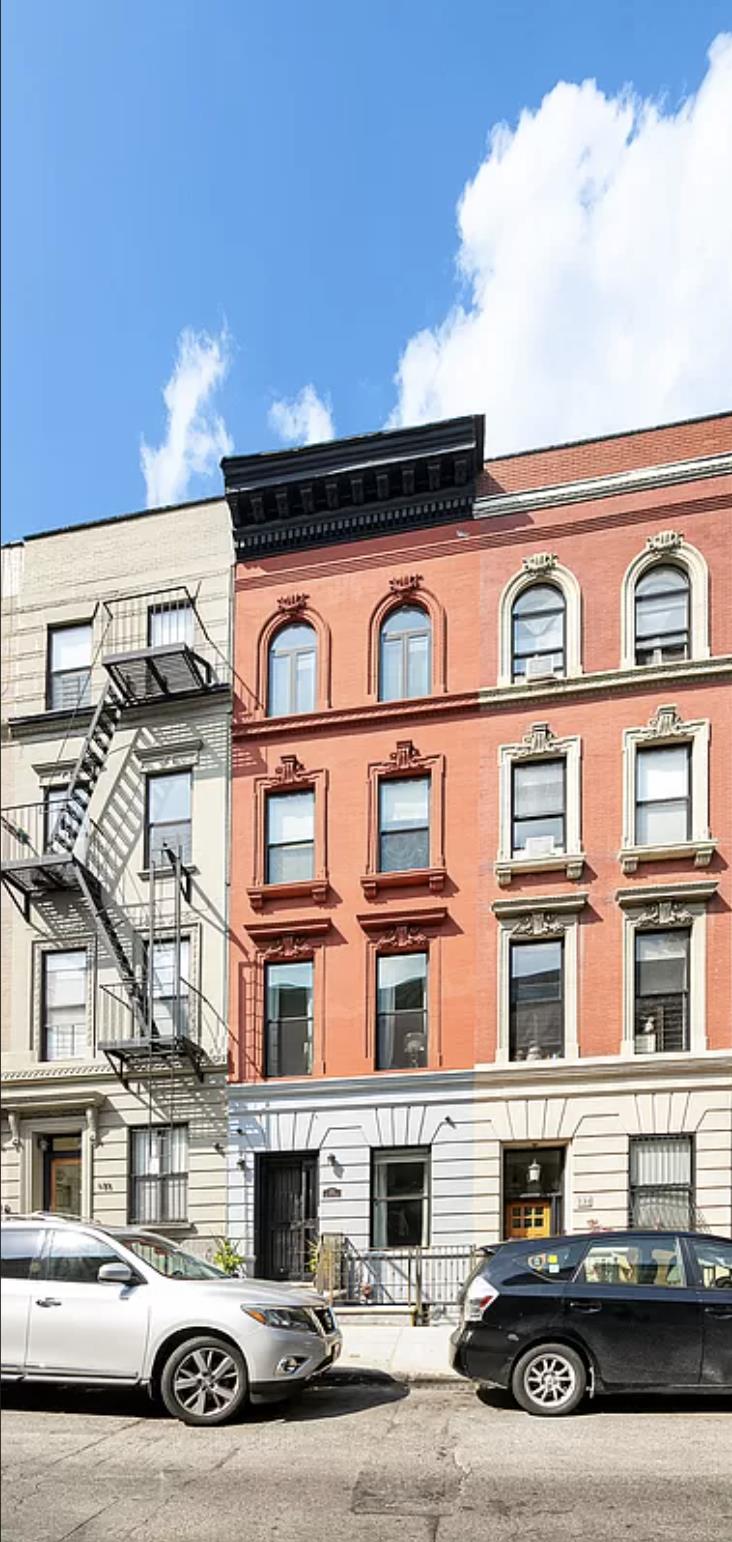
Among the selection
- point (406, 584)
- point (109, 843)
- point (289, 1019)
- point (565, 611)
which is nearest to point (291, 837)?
point (289, 1019)

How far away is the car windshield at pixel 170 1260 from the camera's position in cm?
587

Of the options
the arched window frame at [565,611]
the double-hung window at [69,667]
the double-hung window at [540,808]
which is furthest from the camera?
the arched window frame at [565,611]

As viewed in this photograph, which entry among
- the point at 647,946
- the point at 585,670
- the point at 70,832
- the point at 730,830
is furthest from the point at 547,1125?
the point at 70,832

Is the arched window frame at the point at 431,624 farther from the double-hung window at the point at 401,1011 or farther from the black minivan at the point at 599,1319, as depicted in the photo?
the black minivan at the point at 599,1319

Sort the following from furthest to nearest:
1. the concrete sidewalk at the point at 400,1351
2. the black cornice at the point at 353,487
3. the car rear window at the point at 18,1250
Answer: the black cornice at the point at 353,487, the concrete sidewalk at the point at 400,1351, the car rear window at the point at 18,1250

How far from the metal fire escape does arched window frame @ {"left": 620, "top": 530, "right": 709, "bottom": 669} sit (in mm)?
3503

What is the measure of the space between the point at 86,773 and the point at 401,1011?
5.73m

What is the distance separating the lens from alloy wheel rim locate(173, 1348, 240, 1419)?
18.5 feet

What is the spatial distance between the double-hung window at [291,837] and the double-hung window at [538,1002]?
6.31 feet

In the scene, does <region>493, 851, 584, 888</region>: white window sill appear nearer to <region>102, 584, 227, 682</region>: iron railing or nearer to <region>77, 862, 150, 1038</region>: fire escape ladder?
<region>102, 584, 227, 682</region>: iron railing

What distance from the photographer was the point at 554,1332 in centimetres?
645

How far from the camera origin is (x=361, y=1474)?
15.6 ft

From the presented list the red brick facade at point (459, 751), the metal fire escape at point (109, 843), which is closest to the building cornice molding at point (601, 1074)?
the red brick facade at point (459, 751)

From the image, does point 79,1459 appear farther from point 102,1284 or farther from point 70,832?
point 70,832
